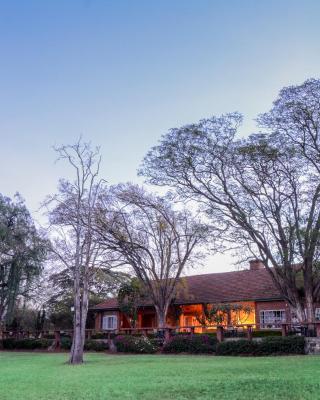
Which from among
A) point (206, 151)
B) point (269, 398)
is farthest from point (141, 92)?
point (269, 398)

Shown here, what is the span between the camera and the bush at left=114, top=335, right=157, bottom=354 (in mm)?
25781

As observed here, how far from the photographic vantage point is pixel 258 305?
32656 millimetres

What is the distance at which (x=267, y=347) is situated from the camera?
20484 millimetres

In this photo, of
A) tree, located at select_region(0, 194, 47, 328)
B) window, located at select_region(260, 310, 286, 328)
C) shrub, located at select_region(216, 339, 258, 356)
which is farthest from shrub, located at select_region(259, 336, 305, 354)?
tree, located at select_region(0, 194, 47, 328)

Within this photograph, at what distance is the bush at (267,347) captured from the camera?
20109 millimetres

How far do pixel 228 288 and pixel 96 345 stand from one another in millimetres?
11327

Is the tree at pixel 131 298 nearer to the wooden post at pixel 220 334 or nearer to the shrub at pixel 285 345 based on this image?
the wooden post at pixel 220 334

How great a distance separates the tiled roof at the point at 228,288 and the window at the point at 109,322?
1.11 meters

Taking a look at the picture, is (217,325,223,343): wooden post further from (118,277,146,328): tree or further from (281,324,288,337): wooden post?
(118,277,146,328): tree

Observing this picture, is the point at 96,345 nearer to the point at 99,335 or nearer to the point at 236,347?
the point at 99,335

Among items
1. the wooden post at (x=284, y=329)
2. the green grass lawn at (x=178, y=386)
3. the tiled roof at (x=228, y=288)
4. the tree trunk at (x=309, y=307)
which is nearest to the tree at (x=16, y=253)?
the tiled roof at (x=228, y=288)

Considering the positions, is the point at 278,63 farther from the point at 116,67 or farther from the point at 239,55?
the point at 116,67

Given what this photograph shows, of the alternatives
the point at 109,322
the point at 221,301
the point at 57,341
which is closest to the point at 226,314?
the point at 221,301

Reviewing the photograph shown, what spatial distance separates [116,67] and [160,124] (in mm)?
5971
